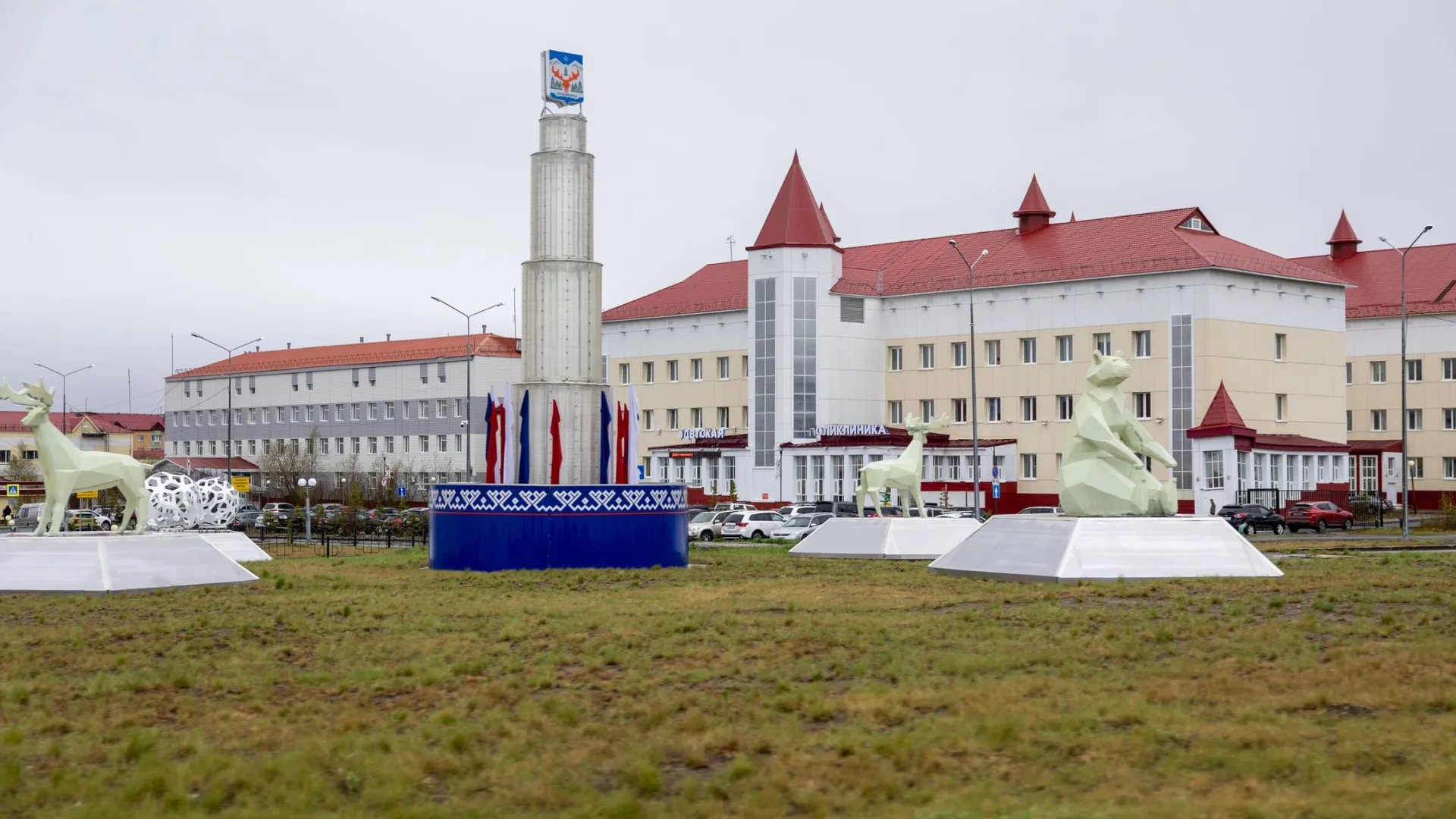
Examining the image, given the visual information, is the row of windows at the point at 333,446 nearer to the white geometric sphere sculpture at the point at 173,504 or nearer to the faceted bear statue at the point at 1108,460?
the white geometric sphere sculpture at the point at 173,504

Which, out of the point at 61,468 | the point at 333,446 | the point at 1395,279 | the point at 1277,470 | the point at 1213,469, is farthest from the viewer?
the point at 333,446

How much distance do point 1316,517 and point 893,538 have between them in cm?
3211

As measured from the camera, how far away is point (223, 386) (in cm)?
11106

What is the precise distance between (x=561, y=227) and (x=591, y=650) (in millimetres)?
19175

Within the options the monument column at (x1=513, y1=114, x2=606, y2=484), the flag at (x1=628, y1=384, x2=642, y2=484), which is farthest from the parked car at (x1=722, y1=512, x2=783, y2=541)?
the monument column at (x1=513, y1=114, x2=606, y2=484)

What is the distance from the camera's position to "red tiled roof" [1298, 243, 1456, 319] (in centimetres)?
8588

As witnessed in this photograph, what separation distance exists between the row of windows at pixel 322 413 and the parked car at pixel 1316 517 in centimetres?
5224

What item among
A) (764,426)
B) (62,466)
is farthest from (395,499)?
(62,466)

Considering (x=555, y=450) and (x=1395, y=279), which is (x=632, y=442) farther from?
(x=1395, y=279)

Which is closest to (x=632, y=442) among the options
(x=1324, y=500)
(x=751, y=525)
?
(x=751, y=525)

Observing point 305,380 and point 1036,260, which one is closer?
point 1036,260

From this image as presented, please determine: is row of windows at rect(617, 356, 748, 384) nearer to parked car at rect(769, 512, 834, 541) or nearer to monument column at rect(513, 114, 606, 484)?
parked car at rect(769, 512, 834, 541)

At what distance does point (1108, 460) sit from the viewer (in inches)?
1109

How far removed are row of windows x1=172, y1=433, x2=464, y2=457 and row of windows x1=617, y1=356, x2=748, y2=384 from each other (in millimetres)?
12442
